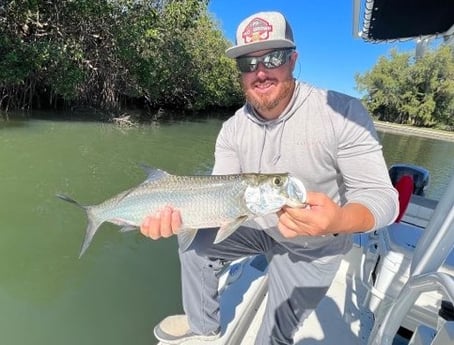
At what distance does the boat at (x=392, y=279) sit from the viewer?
1.46 meters

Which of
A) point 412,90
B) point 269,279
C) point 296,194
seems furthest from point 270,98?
point 412,90

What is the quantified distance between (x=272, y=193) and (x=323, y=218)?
277 millimetres

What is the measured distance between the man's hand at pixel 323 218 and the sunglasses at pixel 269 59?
2.70 feet

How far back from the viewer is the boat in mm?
1464

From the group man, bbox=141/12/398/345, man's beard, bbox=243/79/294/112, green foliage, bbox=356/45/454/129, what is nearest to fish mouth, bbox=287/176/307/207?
man, bbox=141/12/398/345

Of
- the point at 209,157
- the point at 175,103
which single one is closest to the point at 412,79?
the point at 175,103

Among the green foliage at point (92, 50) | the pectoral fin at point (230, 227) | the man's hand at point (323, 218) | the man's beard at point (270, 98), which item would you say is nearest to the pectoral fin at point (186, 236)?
the pectoral fin at point (230, 227)

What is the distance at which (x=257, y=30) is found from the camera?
6.67ft

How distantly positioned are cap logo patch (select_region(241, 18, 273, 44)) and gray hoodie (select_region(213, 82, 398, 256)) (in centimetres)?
37

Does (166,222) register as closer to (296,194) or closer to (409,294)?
(296,194)

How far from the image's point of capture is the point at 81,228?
4.91m

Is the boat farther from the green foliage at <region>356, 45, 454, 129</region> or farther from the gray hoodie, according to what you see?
the green foliage at <region>356, 45, 454, 129</region>

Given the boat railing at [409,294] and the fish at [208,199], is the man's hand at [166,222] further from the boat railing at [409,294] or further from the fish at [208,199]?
the boat railing at [409,294]

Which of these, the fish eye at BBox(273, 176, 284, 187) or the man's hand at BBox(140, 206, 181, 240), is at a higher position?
the fish eye at BBox(273, 176, 284, 187)
